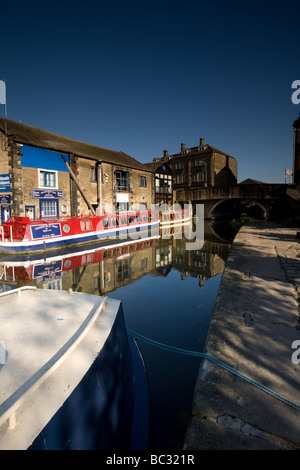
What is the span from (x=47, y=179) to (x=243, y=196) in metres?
23.2

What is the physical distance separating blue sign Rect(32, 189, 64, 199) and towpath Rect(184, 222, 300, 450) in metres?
16.2

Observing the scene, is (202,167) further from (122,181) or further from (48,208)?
(48,208)

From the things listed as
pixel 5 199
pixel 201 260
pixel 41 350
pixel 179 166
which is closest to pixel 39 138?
pixel 5 199

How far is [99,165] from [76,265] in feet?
45.2

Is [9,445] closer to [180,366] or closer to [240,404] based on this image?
[240,404]

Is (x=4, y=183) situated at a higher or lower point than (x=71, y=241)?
higher

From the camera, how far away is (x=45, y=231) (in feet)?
48.2

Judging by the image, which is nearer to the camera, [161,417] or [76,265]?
[161,417]

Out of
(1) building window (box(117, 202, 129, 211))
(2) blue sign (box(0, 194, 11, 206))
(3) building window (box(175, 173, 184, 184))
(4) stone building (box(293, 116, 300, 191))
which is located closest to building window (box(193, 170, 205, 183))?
(3) building window (box(175, 173, 184, 184))

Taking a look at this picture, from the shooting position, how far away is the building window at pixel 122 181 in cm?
2663

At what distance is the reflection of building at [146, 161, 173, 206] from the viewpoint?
34406 millimetres

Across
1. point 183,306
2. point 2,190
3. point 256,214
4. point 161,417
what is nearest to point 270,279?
point 183,306

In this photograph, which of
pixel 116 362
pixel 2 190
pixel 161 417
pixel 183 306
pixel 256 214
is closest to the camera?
pixel 116 362

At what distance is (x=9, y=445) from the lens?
1.54 m
